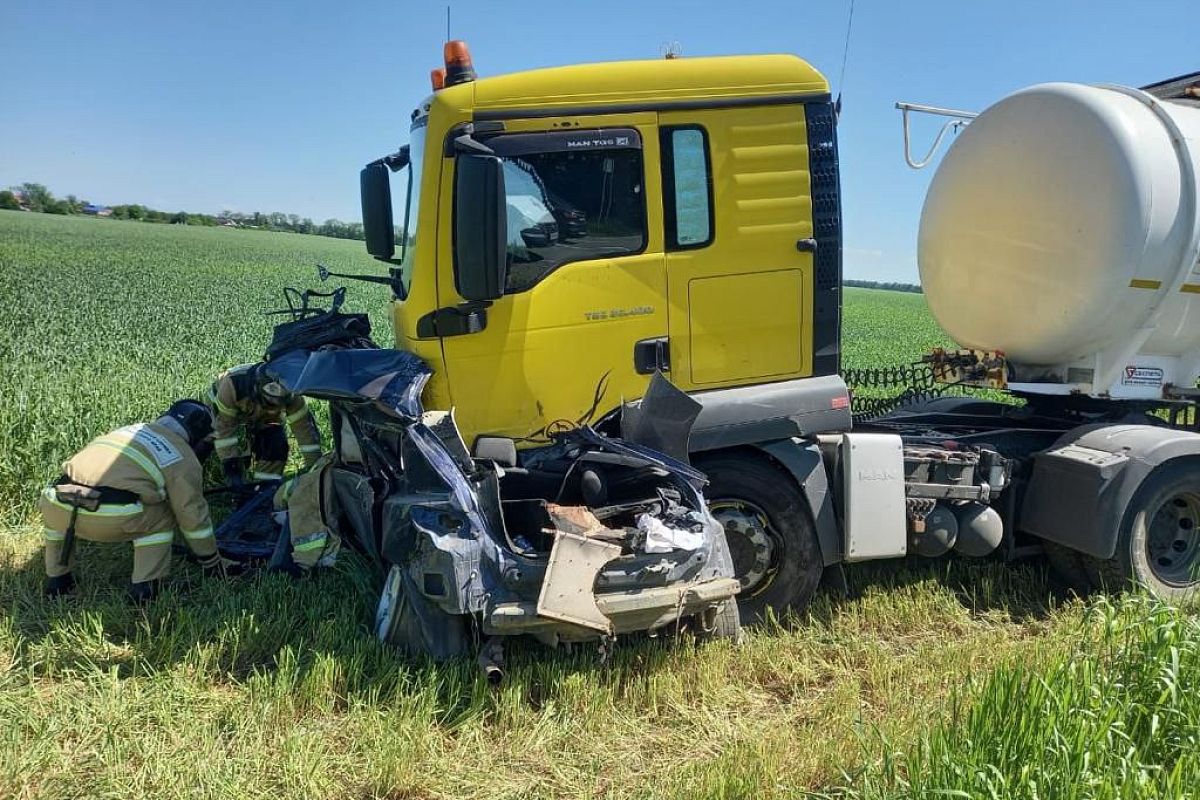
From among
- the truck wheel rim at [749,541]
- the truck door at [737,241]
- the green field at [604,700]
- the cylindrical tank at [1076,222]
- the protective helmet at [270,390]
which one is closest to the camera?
the green field at [604,700]

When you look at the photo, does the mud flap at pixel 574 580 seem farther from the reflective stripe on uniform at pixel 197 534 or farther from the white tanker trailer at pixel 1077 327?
the reflective stripe on uniform at pixel 197 534

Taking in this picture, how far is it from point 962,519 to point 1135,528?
0.94 m

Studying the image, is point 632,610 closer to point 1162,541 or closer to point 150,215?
point 1162,541

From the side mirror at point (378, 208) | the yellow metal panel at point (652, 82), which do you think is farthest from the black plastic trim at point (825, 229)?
the side mirror at point (378, 208)

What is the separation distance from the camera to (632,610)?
347 cm

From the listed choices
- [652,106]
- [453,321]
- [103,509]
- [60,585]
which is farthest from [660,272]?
[60,585]

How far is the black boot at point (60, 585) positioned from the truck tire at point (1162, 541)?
5910 mm

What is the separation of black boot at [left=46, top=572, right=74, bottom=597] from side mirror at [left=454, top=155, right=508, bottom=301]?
2992 mm

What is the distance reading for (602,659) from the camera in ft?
11.9

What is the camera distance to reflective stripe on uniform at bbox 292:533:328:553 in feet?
15.2

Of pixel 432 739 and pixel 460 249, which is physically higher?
pixel 460 249

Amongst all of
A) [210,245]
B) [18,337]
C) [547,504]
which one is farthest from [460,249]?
[210,245]

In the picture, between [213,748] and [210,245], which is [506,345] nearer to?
[213,748]

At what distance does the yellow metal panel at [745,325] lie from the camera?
13.4ft
